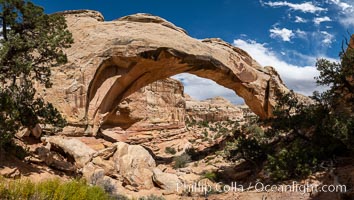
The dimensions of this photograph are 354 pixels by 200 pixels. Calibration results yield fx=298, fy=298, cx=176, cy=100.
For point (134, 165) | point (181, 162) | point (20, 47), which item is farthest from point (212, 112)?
point (20, 47)

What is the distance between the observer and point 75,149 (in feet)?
37.8

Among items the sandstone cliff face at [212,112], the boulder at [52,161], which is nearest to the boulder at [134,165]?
the boulder at [52,161]

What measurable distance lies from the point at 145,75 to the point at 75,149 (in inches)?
294

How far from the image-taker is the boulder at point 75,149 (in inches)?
438

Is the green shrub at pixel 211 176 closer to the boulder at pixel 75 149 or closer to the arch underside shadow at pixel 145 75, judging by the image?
the boulder at pixel 75 149

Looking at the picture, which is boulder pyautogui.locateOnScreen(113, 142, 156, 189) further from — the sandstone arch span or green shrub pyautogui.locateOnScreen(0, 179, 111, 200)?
green shrub pyautogui.locateOnScreen(0, 179, 111, 200)

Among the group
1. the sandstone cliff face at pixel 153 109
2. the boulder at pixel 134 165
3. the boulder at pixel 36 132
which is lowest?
the boulder at pixel 134 165

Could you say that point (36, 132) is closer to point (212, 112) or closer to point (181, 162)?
point (181, 162)

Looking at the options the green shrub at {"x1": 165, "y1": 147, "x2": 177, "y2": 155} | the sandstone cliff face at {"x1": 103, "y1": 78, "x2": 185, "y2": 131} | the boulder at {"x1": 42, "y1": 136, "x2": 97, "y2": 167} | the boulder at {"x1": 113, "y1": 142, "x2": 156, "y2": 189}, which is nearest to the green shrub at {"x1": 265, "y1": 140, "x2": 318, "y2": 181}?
the boulder at {"x1": 113, "y1": 142, "x2": 156, "y2": 189}

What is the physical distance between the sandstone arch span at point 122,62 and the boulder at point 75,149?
2.57 meters

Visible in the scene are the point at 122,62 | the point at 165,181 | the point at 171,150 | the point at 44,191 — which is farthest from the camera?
the point at 171,150

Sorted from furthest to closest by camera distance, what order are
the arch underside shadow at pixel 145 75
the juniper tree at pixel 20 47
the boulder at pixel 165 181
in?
the arch underside shadow at pixel 145 75 < the boulder at pixel 165 181 < the juniper tree at pixel 20 47

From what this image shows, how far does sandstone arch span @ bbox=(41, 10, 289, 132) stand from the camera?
14.7m

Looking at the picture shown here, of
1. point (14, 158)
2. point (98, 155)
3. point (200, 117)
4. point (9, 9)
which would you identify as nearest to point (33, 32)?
point (9, 9)
